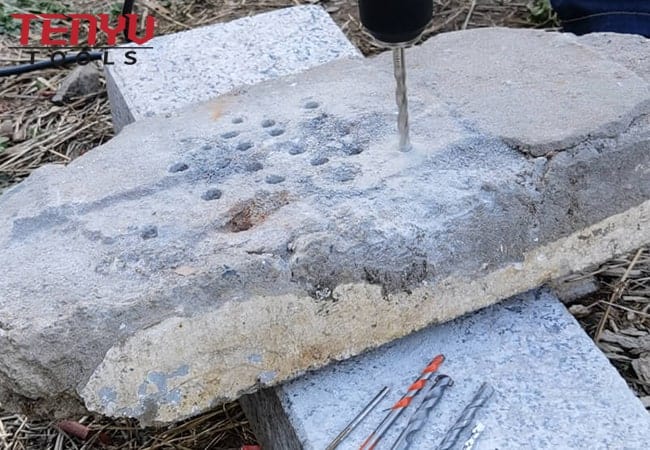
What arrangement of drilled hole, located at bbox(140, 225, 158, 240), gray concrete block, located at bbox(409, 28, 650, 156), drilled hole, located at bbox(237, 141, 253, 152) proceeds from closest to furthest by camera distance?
drilled hole, located at bbox(140, 225, 158, 240) → gray concrete block, located at bbox(409, 28, 650, 156) → drilled hole, located at bbox(237, 141, 253, 152)

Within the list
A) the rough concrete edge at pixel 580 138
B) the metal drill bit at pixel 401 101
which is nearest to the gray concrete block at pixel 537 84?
the rough concrete edge at pixel 580 138

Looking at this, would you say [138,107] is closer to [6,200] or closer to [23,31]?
[6,200]

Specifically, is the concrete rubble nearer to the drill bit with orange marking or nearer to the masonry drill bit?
the drill bit with orange marking

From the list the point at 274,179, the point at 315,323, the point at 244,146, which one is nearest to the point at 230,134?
the point at 244,146

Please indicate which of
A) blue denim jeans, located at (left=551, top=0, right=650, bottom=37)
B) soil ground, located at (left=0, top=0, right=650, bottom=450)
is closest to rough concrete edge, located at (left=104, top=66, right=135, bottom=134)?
soil ground, located at (left=0, top=0, right=650, bottom=450)

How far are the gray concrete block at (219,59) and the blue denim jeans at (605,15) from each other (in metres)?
0.73

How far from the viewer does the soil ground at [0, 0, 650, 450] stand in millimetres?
1955

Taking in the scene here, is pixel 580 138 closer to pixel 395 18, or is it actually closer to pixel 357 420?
pixel 395 18

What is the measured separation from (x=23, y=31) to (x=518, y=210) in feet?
7.02

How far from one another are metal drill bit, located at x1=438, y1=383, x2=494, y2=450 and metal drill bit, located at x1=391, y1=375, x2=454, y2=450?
44mm

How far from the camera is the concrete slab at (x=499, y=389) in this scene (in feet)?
4.88

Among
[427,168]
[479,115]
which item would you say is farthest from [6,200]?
[479,115]

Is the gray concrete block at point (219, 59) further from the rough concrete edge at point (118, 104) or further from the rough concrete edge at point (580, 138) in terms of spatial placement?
the rough concrete edge at point (580, 138)

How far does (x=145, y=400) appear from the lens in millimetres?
1480
